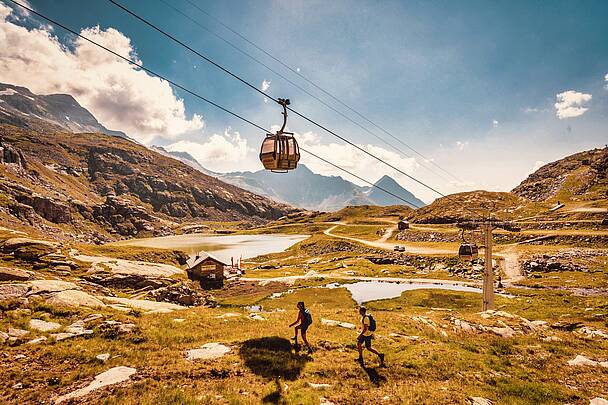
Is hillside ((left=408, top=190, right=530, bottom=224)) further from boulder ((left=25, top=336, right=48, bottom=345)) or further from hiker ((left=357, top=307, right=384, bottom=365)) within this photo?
boulder ((left=25, top=336, right=48, bottom=345))

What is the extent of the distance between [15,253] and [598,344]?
204ft

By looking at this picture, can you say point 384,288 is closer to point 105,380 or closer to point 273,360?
point 273,360

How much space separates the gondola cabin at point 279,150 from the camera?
674 inches

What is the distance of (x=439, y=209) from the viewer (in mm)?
175625

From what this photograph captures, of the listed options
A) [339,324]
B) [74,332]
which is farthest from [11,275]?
[339,324]

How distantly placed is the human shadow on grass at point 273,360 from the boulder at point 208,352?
3.23 feet

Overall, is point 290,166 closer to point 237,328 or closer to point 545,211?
point 237,328

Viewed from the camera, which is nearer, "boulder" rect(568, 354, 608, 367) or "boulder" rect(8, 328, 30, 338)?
"boulder" rect(8, 328, 30, 338)

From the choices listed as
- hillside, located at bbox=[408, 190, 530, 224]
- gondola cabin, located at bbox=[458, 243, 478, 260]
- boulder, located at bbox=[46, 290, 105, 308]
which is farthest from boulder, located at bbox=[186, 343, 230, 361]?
hillside, located at bbox=[408, 190, 530, 224]

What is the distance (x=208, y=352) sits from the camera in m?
15.6

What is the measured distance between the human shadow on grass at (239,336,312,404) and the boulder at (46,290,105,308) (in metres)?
11.7

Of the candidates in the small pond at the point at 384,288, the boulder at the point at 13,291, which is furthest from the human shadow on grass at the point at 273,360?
the small pond at the point at 384,288

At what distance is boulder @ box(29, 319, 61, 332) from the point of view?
621 inches

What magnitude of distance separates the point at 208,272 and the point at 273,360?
2271 inches
